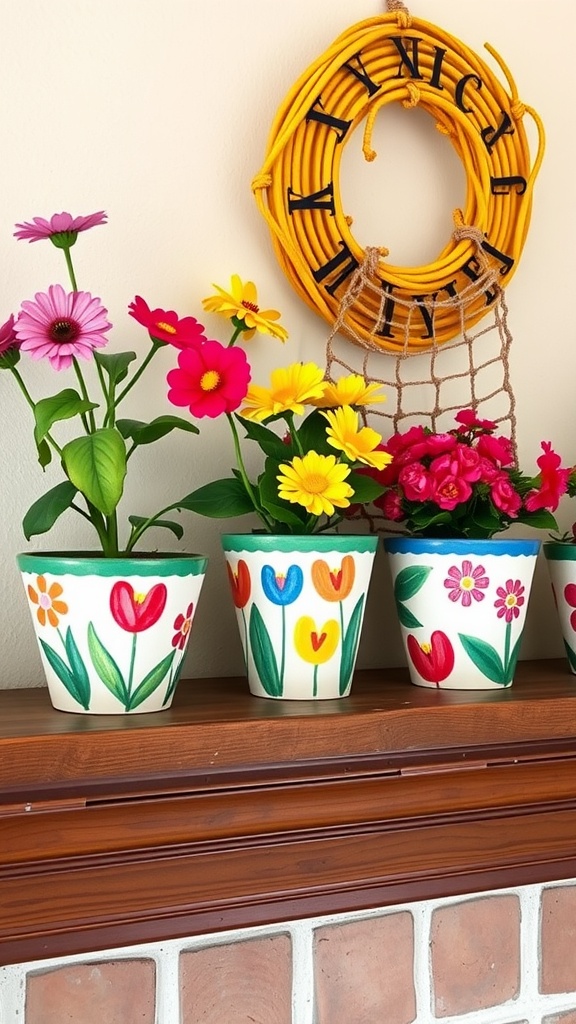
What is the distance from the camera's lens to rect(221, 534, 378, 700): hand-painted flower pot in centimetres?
84

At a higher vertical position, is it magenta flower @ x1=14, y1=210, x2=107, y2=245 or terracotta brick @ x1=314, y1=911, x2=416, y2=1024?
magenta flower @ x1=14, y1=210, x2=107, y2=245

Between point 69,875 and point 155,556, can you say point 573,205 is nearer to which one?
point 155,556

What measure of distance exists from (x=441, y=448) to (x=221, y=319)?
255 mm

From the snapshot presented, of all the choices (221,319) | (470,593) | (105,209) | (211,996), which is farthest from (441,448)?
(211,996)

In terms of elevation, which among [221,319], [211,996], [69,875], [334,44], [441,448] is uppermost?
[334,44]

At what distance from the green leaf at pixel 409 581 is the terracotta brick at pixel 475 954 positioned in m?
0.31

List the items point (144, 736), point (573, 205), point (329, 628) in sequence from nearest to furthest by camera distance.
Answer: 1. point (144, 736)
2. point (329, 628)
3. point (573, 205)

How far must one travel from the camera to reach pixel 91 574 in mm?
764

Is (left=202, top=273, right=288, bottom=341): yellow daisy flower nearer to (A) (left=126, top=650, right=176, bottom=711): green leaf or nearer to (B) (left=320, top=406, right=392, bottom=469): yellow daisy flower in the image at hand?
(B) (left=320, top=406, right=392, bottom=469): yellow daisy flower

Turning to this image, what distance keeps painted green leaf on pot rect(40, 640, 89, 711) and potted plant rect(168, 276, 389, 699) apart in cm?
16

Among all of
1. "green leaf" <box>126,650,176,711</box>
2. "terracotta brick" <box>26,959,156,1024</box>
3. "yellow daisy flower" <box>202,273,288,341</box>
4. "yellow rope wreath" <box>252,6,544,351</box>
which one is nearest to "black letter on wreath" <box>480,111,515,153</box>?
"yellow rope wreath" <box>252,6,544,351</box>

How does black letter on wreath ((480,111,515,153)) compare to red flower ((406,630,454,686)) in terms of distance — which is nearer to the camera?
red flower ((406,630,454,686))

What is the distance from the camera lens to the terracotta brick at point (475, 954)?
959mm

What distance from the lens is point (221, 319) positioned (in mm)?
988
